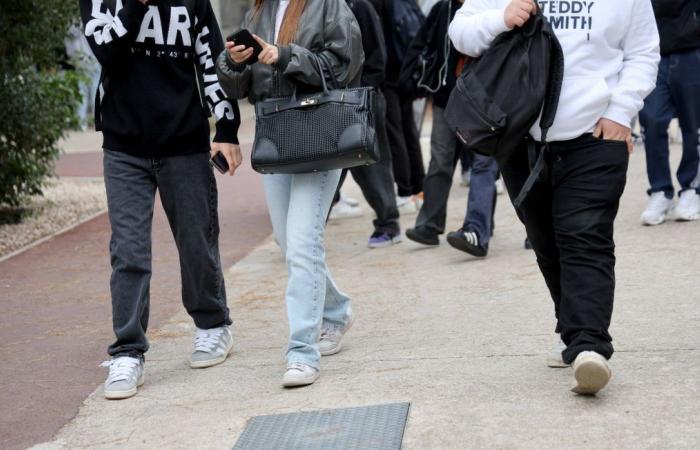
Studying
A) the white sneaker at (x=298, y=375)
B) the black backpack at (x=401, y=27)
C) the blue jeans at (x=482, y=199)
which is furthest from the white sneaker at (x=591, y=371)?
the black backpack at (x=401, y=27)

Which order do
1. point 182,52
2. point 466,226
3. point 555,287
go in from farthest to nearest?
point 466,226 → point 182,52 → point 555,287

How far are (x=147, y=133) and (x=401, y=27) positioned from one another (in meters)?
4.26

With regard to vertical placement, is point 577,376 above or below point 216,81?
below

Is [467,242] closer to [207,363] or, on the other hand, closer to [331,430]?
[207,363]

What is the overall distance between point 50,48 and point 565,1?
5.90 m

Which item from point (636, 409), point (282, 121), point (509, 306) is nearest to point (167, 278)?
point (509, 306)

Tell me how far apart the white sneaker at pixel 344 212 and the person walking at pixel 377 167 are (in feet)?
4.30

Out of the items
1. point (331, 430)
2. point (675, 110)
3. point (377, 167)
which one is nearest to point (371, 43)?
point (377, 167)

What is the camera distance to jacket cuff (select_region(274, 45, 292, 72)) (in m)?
4.55

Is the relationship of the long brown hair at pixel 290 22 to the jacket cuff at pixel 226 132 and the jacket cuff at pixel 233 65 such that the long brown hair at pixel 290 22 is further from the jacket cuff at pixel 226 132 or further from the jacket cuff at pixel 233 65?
the jacket cuff at pixel 226 132

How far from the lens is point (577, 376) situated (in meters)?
4.17

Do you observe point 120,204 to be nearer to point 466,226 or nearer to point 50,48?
point 466,226

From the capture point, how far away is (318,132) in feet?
15.3

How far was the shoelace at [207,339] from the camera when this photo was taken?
5238 millimetres
